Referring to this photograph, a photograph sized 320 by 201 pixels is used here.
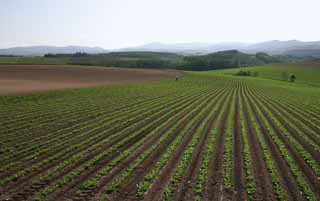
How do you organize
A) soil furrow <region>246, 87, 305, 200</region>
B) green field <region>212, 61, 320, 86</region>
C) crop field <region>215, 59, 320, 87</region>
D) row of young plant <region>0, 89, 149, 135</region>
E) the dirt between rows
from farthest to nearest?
1. crop field <region>215, 59, 320, 87</region>
2. green field <region>212, 61, 320, 86</region>
3. the dirt between rows
4. row of young plant <region>0, 89, 149, 135</region>
5. soil furrow <region>246, 87, 305, 200</region>

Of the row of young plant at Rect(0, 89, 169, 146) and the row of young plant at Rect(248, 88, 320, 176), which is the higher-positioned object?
the row of young plant at Rect(0, 89, 169, 146)

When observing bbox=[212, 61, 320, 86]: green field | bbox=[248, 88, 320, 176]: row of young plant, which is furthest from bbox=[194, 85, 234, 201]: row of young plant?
bbox=[212, 61, 320, 86]: green field

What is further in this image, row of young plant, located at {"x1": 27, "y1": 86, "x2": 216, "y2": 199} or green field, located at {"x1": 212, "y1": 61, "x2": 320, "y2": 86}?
green field, located at {"x1": 212, "y1": 61, "x2": 320, "y2": 86}

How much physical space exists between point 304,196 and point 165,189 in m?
5.14

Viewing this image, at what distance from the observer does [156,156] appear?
38.5ft

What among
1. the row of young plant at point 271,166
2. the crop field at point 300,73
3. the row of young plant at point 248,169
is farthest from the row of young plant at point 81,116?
the crop field at point 300,73

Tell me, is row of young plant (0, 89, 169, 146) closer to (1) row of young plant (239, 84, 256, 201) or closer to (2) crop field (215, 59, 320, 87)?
(1) row of young plant (239, 84, 256, 201)

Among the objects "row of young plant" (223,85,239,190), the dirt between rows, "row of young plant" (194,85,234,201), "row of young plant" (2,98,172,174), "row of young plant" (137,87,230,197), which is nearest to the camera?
"row of young plant" (194,85,234,201)

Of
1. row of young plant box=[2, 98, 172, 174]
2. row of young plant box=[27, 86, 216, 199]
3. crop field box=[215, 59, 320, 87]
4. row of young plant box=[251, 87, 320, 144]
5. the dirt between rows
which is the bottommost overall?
row of young plant box=[27, 86, 216, 199]

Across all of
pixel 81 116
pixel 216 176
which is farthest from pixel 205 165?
pixel 81 116

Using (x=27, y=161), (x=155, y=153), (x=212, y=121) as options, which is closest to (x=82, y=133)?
(x=27, y=161)

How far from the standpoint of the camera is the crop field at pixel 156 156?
845 centimetres

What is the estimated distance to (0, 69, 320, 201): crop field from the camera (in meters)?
8.45

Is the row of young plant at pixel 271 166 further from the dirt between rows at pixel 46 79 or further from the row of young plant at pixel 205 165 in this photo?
the dirt between rows at pixel 46 79
